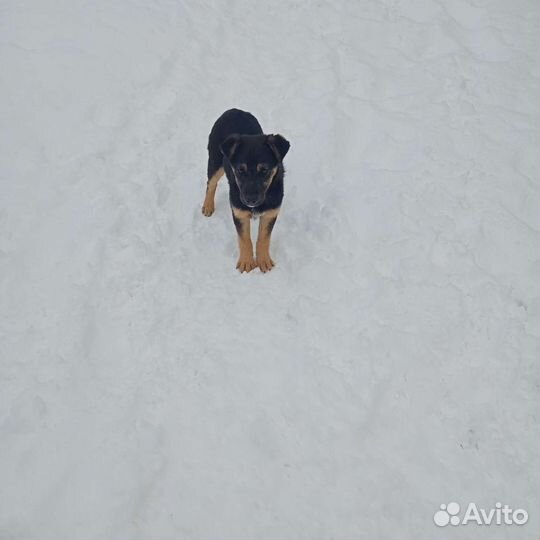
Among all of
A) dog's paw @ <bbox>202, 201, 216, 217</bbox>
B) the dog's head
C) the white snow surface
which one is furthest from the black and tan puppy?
dog's paw @ <bbox>202, 201, 216, 217</bbox>

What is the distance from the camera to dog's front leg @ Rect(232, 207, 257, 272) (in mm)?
4332

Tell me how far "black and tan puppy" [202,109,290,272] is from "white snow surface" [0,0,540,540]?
27 cm

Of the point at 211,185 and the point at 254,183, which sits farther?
the point at 211,185

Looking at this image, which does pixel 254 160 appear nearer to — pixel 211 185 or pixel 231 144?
pixel 231 144

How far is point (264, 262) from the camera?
4566mm

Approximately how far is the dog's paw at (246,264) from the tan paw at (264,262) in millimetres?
53

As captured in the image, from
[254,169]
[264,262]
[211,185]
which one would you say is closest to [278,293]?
[264,262]

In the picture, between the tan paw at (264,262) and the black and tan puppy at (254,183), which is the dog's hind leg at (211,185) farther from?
the tan paw at (264,262)

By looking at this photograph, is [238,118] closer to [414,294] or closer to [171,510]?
[414,294]

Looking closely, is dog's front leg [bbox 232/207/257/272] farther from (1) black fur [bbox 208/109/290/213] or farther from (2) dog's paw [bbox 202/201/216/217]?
(2) dog's paw [bbox 202/201/216/217]

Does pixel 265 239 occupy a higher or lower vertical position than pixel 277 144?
lower

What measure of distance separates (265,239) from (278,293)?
0.52 m

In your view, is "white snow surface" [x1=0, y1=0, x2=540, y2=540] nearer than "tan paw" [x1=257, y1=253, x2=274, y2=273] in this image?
Yes

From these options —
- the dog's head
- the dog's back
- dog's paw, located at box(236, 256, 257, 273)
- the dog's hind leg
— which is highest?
the dog's head
